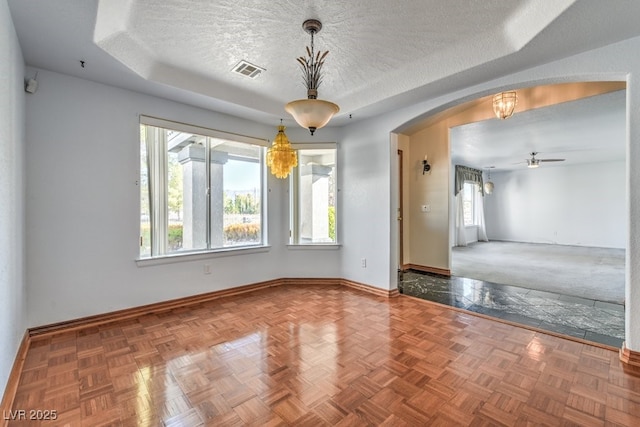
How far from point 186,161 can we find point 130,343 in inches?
90.1

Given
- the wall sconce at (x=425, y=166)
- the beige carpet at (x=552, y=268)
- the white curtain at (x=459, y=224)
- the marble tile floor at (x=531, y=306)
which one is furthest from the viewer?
the white curtain at (x=459, y=224)

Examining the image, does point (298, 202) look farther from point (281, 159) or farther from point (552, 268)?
point (552, 268)

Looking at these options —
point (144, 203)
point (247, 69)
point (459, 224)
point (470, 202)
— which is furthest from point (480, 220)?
point (144, 203)

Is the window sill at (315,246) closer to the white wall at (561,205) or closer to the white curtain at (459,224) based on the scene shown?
the white curtain at (459,224)

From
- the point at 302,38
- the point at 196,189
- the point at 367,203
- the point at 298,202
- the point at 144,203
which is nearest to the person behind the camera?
the point at 302,38

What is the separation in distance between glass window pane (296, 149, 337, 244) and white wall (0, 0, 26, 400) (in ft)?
10.4

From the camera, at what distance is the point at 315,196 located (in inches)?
187

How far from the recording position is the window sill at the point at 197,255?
3281 mm

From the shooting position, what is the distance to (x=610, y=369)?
2.09 m

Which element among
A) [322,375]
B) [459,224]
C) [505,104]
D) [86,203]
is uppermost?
[505,104]

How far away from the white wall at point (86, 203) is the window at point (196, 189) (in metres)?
Answer: 0.20

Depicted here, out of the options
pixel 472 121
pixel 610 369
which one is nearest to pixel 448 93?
pixel 472 121

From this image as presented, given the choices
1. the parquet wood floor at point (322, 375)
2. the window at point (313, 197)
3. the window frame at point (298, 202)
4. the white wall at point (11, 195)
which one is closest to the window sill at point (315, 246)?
the window frame at point (298, 202)

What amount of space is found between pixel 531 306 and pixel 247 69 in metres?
4.29
